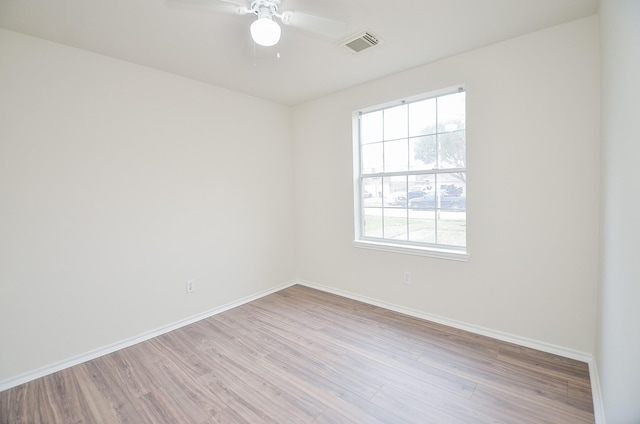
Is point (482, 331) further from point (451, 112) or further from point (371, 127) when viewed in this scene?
point (371, 127)

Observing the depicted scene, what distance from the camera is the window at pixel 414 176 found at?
108 inches

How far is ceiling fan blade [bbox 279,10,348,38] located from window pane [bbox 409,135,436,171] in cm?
154

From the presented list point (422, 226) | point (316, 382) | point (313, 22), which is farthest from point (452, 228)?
point (313, 22)

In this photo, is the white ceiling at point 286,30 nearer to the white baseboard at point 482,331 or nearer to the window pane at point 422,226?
the window pane at point 422,226

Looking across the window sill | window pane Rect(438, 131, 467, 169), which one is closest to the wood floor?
the window sill

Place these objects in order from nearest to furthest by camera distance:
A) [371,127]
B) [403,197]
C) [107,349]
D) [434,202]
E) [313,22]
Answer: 1. [313,22]
2. [107,349]
3. [434,202]
4. [403,197]
5. [371,127]

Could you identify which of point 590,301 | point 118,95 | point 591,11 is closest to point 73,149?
point 118,95

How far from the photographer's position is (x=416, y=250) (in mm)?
2934

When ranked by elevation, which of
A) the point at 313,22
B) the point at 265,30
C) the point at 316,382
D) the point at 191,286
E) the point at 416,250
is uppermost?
the point at 313,22

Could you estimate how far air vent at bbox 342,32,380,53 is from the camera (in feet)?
7.23

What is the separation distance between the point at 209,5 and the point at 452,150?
2330mm

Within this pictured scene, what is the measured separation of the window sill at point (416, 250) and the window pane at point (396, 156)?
872mm

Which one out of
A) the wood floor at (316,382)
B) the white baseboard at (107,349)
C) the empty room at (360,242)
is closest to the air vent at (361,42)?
the empty room at (360,242)

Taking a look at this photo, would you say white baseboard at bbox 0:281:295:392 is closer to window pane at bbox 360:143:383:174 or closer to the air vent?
window pane at bbox 360:143:383:174
